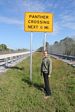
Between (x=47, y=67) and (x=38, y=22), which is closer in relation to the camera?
(x=47, y=67)

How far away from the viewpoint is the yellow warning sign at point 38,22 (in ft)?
50.1

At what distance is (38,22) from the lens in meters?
15.4

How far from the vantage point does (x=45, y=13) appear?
50.9ft

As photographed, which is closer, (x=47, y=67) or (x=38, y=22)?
(x=47, y=67)

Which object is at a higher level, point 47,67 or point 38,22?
point 38,22

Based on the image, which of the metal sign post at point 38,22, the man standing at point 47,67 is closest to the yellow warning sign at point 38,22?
the metal sign post at point 38,22

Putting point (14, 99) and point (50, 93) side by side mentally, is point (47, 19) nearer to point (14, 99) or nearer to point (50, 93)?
point (50, 93)

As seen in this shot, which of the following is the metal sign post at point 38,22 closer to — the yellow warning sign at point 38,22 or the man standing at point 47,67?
the yellow warning sign at point 38,22

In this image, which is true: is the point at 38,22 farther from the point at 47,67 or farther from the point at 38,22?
the point at 47,67

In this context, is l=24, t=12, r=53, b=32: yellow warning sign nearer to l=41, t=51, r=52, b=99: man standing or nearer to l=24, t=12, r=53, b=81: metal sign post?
l=24, t=12, r=53, b=81: metal sign post

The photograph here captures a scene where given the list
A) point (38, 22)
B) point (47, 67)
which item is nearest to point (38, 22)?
point (38, 22)

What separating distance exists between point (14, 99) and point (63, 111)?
1.98 metres

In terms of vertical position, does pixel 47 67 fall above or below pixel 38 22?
below

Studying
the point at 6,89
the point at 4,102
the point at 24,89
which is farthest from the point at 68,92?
the point at 4,102
